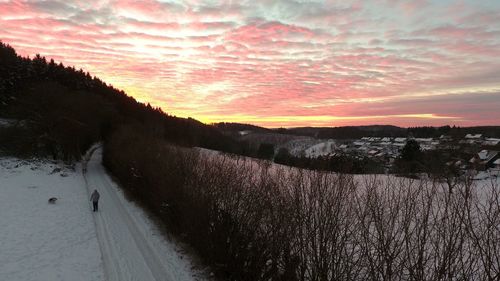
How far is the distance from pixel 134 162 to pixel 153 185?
7.91m

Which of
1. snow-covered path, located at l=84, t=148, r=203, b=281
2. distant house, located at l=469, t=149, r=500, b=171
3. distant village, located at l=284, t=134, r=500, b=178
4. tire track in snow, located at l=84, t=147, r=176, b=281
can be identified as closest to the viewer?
distant house, located at l=469, t=149, r=500, b=171

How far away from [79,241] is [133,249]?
3310 millimetres

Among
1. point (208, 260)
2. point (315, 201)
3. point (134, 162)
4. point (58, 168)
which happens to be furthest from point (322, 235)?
point (58, 168)

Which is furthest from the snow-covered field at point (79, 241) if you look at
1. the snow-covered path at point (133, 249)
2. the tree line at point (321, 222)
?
the tree line at point (321, 222)

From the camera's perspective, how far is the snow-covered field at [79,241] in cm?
1408

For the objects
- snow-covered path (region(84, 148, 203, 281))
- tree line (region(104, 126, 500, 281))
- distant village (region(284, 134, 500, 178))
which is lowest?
snow-covered path (region(84, 148, 203, 281))

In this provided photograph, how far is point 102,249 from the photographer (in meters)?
16.7

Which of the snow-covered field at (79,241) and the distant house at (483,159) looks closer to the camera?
the distant house at (483,159)

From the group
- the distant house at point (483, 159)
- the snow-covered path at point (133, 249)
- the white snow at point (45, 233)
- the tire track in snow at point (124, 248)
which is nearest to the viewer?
the distant house at point (483, 159)

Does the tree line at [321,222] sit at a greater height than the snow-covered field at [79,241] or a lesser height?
greater

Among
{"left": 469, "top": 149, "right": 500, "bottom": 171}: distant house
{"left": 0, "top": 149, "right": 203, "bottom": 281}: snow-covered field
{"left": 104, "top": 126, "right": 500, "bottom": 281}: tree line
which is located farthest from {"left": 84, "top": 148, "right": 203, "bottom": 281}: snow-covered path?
{"left": 469, "top": 149, "right": 500, "bottom": 171}: distant house

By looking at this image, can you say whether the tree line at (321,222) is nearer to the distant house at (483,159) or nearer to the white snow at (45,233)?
the distant house at (483,159)

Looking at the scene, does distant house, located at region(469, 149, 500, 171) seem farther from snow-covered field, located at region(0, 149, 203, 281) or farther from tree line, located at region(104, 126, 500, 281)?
snow-covered field, located at region(0, 149, 203, 281)

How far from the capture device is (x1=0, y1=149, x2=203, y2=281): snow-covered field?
14078mm
